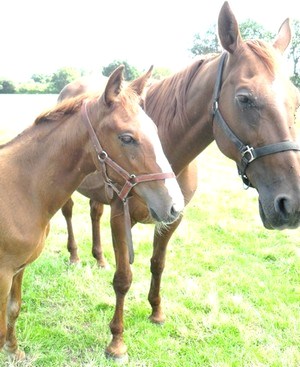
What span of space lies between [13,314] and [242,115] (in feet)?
7.34

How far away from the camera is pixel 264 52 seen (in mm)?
2209

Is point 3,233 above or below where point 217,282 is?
above

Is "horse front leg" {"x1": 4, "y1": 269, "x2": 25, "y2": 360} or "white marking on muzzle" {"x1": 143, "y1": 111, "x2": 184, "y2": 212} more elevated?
"white marking on muzzle" {"x1": 143, "y1": 111, "x2": 184, "y2": 212}

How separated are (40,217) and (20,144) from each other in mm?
504

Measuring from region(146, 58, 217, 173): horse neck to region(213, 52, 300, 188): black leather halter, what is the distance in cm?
11

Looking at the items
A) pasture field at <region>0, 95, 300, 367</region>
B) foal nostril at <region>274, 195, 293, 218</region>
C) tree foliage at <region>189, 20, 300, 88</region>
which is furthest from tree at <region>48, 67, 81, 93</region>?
foal nostril at <region>274, 195, 293, 218</region>

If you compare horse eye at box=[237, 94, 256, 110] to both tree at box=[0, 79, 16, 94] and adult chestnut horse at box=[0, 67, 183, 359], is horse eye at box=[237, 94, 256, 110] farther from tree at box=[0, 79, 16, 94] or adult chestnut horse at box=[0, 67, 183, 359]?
tree at box=[0, 79, 16, 94]

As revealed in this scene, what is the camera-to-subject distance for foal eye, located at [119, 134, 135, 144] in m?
2.11

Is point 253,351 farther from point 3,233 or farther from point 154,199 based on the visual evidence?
point 3,233

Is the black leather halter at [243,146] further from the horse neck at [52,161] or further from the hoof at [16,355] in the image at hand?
the hoof at [16,355]

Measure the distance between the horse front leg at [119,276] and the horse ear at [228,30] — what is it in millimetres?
1373

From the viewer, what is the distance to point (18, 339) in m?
3.11

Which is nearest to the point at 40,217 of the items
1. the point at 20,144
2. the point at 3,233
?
the point at 3,233

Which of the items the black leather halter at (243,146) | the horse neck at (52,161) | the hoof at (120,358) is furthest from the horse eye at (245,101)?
the hoof at (120,358)
